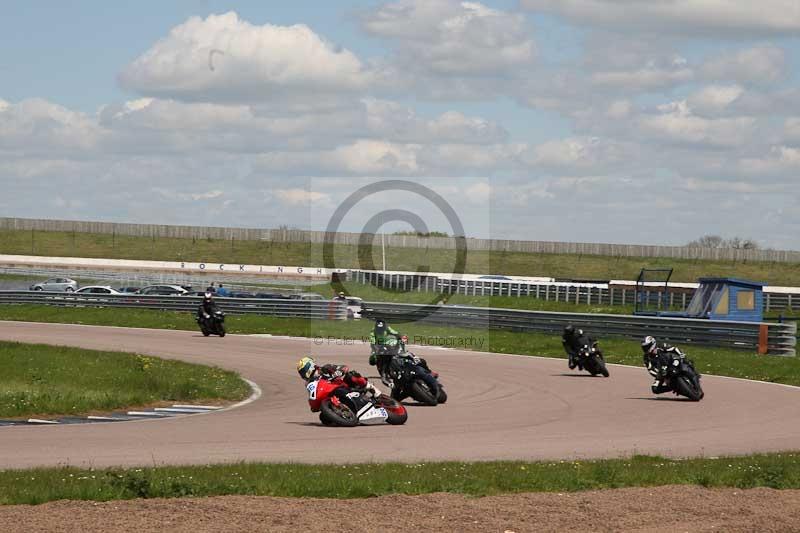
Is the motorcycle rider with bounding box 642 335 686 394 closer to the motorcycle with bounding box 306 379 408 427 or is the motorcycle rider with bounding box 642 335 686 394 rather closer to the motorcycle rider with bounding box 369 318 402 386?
the motorcycle rider with bounding box 369 318 402 386

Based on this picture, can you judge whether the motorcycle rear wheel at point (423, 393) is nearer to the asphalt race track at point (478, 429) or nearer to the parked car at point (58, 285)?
the asphalt race track at point (478, 429)

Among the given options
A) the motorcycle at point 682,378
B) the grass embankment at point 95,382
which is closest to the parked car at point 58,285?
the grass embankment at point 95,382

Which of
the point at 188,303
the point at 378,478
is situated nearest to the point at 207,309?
the point at 188,303

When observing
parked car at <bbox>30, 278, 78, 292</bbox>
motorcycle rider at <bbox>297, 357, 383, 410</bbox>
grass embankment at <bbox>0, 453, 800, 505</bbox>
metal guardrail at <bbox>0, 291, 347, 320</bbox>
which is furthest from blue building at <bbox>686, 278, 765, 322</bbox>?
parked car at <bbox>30, 278, 78, 292</bbox>

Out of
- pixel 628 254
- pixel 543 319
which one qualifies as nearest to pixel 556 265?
pixel 628 254

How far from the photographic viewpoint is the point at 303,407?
783 inches

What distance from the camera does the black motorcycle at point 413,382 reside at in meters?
20.2

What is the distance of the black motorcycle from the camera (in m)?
20.2

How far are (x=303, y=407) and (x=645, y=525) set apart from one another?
10646 millimetres

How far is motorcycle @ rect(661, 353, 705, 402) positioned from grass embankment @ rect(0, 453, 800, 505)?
312 inches

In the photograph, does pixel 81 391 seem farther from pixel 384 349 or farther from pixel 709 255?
pixel 709 255

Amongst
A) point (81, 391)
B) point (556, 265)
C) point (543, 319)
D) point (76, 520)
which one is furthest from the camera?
point (556, 265)

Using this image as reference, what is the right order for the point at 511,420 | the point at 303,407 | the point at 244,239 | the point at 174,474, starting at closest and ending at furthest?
the point at 174,474, the point at 511,420, the point at 303,407, the point at 244,239

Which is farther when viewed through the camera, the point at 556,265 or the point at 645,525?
the point at 556,265
